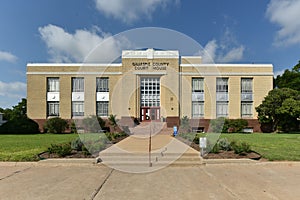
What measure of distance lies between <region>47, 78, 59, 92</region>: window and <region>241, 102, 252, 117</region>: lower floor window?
92.3 feet

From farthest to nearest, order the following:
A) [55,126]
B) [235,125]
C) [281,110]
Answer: [235,125] < [55,126] < [281,110]

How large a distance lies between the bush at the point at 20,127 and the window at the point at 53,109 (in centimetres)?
264

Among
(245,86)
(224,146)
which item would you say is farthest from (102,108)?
(224,146)

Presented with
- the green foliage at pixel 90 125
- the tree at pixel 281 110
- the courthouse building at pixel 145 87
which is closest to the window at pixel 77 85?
the courthouse building at pixel 145 87

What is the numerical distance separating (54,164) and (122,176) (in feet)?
10.5

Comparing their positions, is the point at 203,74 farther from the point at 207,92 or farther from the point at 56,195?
the point at 56,195

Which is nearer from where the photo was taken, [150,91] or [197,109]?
[197,109]

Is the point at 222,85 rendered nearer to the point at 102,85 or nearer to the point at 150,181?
the point at 102,85

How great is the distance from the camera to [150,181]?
6645 mm

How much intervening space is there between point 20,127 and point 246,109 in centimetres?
3178

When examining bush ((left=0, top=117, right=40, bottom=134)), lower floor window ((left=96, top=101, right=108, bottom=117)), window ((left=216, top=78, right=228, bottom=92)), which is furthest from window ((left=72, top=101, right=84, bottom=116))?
window ((left=216, top=78, right=228, bottom=92))

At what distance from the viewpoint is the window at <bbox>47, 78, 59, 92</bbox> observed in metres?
34.7

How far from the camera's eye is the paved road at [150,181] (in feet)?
18.0

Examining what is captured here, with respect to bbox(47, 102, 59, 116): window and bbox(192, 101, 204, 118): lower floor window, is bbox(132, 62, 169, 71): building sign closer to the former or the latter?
bbox(192, 101, 204, 118): lower floor window
